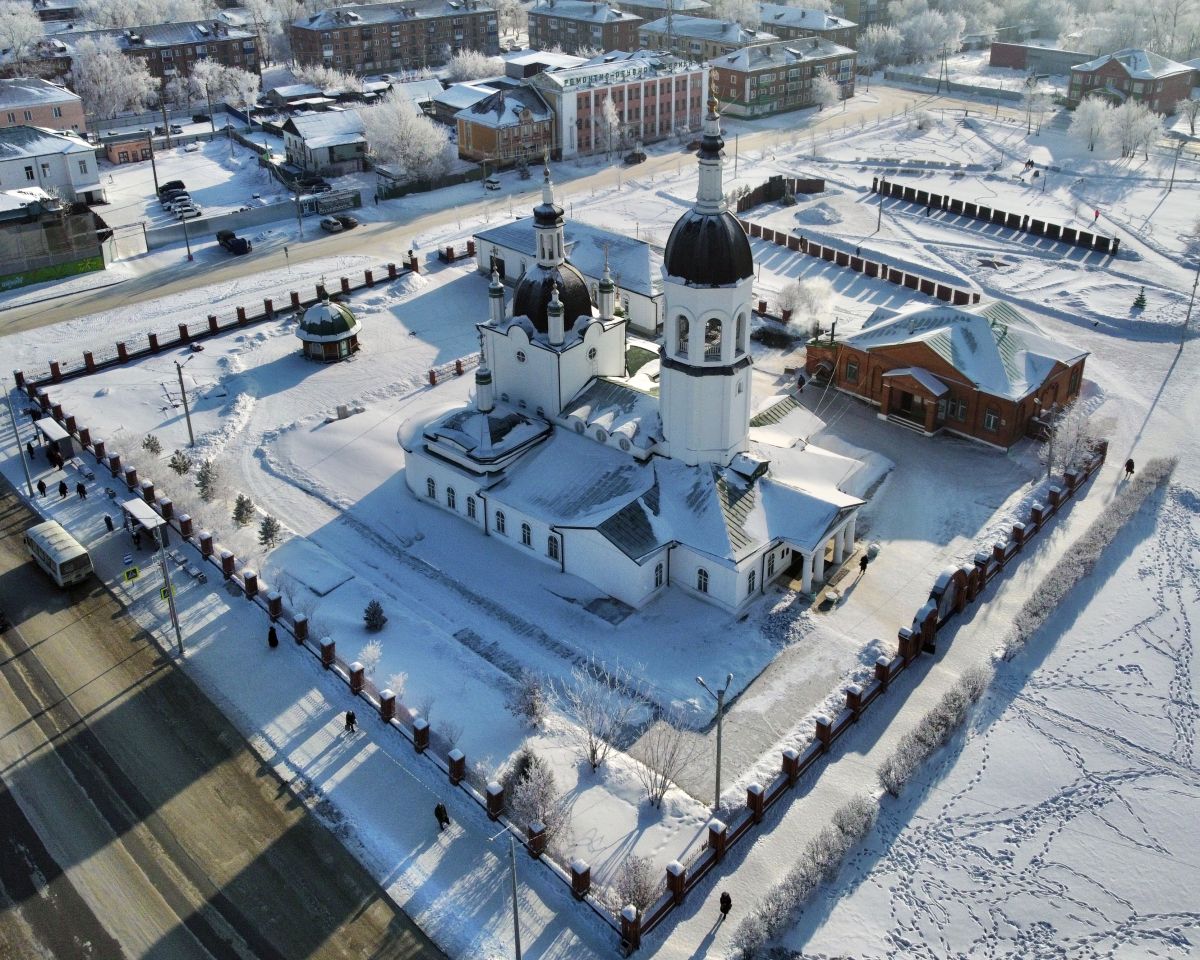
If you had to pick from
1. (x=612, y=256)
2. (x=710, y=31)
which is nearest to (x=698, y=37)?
(x=710, y=31)

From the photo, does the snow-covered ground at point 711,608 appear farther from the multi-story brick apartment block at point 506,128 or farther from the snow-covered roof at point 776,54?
the snow-covered roof at point 776,54

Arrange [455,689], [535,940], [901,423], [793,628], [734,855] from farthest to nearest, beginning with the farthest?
[901,423], [793,628], [455,689], [734,855], [535,940]

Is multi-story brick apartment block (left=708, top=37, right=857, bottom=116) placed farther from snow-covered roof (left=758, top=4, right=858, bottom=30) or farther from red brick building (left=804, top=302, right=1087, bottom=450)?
red brick building (left=804, top=302, right=1087, bottom=450)

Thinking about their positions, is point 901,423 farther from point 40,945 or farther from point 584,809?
point 40,945

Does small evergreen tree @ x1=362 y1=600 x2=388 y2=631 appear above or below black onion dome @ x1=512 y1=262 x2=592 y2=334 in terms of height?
below

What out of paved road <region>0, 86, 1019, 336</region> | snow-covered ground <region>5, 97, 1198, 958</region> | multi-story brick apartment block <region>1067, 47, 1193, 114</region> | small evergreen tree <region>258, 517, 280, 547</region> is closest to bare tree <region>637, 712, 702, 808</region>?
snow-covered ground <region>5, 97, 1198, 958</region>

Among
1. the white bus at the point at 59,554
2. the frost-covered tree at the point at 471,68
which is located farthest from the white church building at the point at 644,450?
the frost-covered tree at the point at 471,68

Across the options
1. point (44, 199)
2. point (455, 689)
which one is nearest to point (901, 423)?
point (455, 689)
